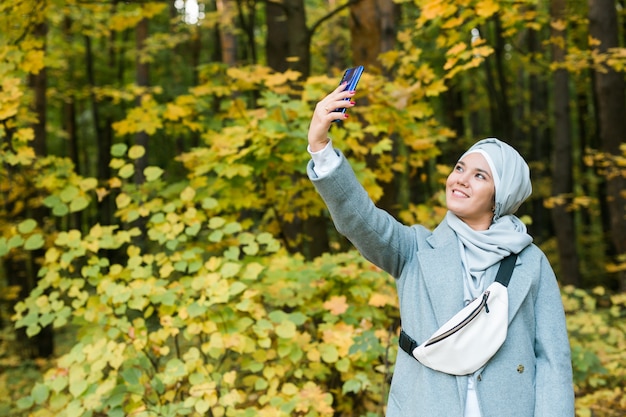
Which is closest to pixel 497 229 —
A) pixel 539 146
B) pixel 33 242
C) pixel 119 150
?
pixel 119 150

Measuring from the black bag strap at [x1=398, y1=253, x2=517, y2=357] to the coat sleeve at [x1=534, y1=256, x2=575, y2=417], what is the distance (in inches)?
5.2

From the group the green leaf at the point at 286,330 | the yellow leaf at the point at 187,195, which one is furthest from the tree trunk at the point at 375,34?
the green leaf at the point at 286,330

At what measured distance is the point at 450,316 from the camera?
185 centimetres

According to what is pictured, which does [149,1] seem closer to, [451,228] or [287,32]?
[287,32]

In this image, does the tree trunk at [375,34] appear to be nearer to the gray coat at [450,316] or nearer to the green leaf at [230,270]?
the green leaf at [230,270]

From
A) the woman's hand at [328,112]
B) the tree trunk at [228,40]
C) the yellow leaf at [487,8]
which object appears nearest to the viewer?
the woman's hand at [328,112]

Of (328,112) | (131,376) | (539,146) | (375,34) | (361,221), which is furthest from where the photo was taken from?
(539,146)

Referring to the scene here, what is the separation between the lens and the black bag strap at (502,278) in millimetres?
1863

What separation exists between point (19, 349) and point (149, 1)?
20.5 ft

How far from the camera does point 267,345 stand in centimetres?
339

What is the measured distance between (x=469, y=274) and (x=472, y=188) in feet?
0.99

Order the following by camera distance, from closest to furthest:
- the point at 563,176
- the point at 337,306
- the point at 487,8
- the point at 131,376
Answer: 1. the point at 131,376
2. the point at 337,306
3. the point at 487,8
4. the point at 563,176

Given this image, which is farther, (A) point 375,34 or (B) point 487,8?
(A) point 375,34

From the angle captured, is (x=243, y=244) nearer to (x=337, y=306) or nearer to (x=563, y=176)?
(x=337, y=306)
